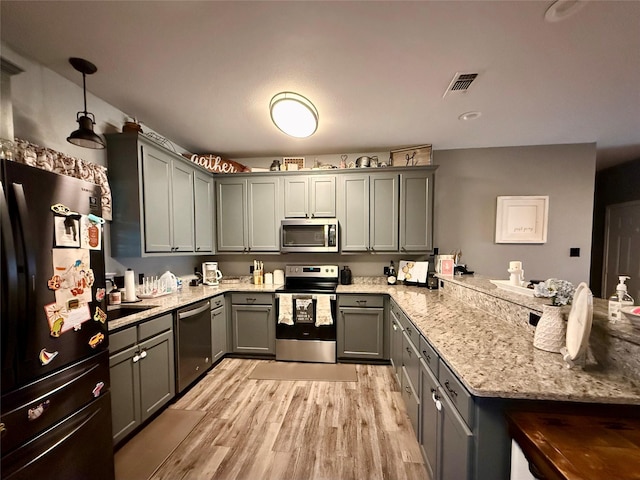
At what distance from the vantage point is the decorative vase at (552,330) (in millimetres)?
1191

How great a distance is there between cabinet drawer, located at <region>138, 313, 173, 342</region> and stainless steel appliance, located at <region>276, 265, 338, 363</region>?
1.15 meters

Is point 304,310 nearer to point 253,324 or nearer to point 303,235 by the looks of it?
point 253,324

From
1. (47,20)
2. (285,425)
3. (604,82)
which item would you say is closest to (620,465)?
(285,425)

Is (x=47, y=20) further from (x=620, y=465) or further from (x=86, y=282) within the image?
(x=620, y=465)

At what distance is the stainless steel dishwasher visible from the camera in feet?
7.04

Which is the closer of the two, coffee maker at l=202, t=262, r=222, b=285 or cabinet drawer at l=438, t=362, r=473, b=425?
cabinet drawer at l=438, t=362, r=473, b=425

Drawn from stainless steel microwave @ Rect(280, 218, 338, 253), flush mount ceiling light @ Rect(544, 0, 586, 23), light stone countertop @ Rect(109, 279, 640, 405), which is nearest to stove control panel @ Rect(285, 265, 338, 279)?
stainless steel microwave @ Rect(280, 218, 338, 253)

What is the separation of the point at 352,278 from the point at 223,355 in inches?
74.4

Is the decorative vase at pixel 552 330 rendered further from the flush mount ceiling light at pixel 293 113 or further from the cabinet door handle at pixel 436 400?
the flush mount ceiling light at pixel 293 113

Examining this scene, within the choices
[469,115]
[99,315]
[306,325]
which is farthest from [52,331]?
[469,115]

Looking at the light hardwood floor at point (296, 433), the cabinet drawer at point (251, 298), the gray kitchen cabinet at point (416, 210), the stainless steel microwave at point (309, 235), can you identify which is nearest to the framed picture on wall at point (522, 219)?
the gray kitchen cabinet at point (416, 210)

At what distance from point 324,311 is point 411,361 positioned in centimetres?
118

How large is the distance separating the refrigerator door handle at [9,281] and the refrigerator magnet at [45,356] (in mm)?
97

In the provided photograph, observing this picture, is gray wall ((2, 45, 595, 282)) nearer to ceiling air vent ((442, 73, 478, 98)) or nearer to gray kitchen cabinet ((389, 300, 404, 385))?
gray kitchen cabinet ((389, 300, 404, 385))
